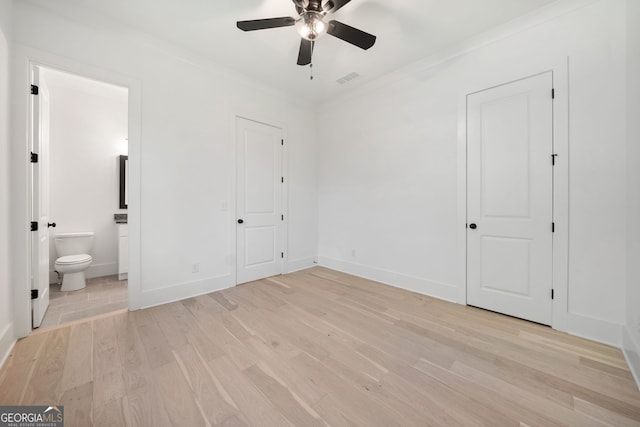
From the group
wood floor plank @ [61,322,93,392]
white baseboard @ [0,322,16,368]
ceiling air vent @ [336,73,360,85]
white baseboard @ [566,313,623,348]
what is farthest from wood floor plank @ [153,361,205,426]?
ceiling air vent @ [336,73,360,85]

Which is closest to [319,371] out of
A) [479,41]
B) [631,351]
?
[631,351]

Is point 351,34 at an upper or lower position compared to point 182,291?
upper

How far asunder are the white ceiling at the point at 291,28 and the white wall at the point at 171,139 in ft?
0.65

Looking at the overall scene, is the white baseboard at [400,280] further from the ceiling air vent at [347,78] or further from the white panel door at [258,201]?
the ceiling air vent at [347,78]

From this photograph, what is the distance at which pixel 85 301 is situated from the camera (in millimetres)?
2904

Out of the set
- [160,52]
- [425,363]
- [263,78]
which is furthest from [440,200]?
[160,52]

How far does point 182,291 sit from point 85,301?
113cm

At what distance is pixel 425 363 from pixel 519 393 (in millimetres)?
536

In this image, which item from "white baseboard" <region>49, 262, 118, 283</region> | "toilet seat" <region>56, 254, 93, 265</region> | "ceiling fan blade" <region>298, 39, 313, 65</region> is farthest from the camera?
"white baseboard" <region>49, 262, 118, 283</region>

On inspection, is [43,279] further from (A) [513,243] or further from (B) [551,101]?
(B) [551,101]

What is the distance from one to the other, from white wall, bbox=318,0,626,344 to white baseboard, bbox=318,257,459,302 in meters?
0.02

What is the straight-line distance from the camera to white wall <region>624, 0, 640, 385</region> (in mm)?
1761

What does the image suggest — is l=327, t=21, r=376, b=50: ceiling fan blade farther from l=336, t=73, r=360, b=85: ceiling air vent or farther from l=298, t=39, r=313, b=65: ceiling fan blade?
l=336, t=73, r=360, b=85: ceiling air vent

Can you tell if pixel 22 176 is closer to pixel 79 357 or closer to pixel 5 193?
pixel 5 193
